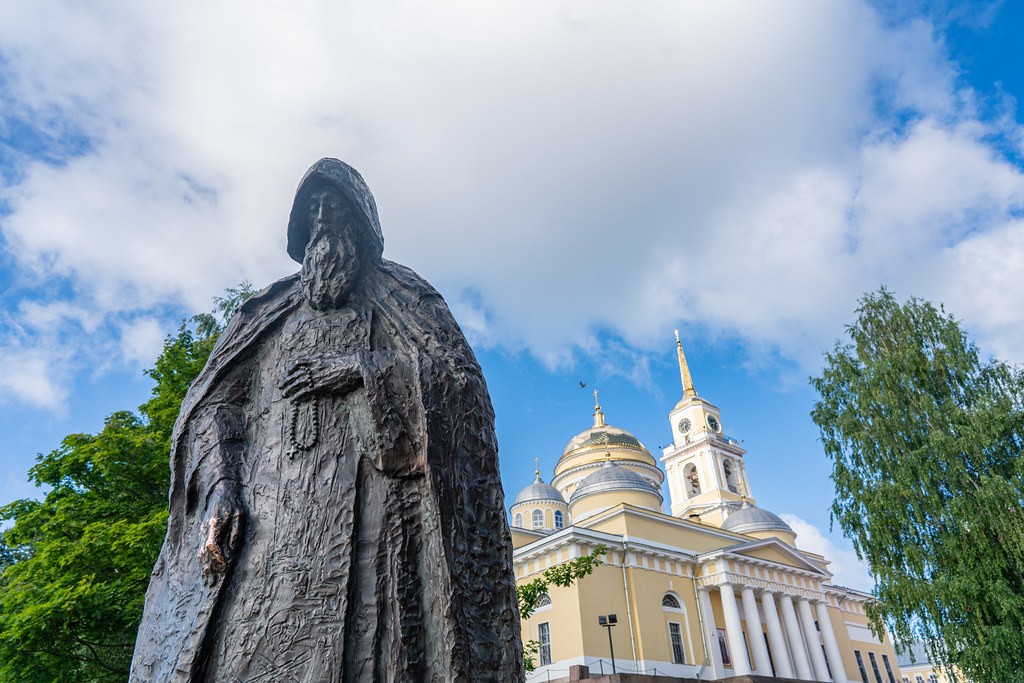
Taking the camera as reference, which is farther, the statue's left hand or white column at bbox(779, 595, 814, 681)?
white column at bbox(779, 595, 814, 681)

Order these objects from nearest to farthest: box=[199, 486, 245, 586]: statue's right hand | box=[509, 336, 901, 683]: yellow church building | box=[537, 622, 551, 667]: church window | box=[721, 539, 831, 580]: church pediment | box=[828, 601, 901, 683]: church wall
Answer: box=[199, 486, 245, 586]: statue's right hand, box=[537, 622, 551, 667]: church window, box=[509, 336, 901, 683]: yellow church building, box=[721, 539, 831, 580]: church pediment, box=[828, 601, 901, 683]: church wall

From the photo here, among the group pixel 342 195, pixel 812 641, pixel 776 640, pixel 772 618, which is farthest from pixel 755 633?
pixel 342 195

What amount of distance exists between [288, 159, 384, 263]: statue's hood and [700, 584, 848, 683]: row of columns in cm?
3280

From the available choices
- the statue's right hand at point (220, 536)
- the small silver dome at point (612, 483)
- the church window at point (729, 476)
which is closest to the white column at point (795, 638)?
the small silver dome at point (612, 483)

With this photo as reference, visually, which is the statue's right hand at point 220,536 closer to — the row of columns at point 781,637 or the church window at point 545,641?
the church window at point 545,641

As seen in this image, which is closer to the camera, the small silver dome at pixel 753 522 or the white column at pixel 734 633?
the white column at pixel 734 633

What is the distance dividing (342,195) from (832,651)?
41.8m

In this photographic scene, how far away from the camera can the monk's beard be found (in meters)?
2.84

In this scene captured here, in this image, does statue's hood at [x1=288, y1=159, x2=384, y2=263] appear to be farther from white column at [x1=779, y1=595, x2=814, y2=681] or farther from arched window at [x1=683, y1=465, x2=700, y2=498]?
arched window at [x1=683, y1=465, x2=700, y2=498]

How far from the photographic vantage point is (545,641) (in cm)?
2823

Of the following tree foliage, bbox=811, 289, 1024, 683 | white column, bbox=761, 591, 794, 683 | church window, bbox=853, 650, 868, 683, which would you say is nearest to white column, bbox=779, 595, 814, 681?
white column, bbox=761, 591, 794, 683

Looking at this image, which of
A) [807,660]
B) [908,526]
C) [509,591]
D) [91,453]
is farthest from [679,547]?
[509,591]

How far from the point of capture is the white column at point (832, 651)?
36347 millimetres

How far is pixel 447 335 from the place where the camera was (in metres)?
2.80
